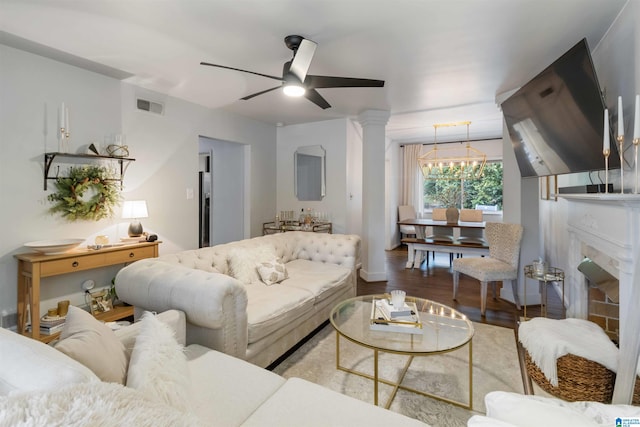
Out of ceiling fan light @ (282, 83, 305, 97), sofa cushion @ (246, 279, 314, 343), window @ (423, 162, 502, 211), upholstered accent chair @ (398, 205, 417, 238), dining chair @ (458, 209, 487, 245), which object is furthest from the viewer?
window @ (423, 162, 502, 211)

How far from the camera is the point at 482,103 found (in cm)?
415

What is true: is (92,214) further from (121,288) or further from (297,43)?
(297,43)

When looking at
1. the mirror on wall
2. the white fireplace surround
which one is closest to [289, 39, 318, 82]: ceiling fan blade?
the white fireplace surround

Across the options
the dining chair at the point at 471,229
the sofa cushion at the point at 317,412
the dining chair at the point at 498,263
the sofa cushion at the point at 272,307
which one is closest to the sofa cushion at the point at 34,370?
the sofa cushion at the point at 317,412

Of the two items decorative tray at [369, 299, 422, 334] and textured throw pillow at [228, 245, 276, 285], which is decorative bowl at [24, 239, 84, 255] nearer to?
textured throw pillow at [228, 245, 276, 285]

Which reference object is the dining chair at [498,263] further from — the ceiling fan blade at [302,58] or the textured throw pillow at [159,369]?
the textured throw pillow at [159,369]

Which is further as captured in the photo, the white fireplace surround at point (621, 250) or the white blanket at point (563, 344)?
the white blanket at point (563, 344)

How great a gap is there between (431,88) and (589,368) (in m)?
3.01

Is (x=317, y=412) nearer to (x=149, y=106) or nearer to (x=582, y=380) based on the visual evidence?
(x=582, y=380)

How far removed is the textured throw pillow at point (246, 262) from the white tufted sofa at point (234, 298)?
3 centimetres

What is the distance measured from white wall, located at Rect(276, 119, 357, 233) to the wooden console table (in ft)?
9.20

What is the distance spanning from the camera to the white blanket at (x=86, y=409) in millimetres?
578

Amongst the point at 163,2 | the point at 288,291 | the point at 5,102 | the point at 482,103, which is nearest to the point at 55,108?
the point at 5,102

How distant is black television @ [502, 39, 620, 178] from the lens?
6.16ft
